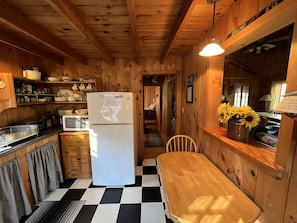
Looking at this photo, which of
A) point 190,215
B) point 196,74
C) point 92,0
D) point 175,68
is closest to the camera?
point 190,215

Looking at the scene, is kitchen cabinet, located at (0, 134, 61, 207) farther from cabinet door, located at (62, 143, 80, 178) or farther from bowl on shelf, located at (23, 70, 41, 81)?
bowl on shelf, located at (23, 70, 41, 81)

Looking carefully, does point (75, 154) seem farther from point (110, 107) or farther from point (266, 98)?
point (266, 98)

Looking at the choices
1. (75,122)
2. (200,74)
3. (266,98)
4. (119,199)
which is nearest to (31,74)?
(75,122)

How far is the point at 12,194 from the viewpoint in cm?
157

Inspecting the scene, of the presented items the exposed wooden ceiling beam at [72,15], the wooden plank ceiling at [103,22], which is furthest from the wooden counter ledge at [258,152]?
the exposed wooden ceiling beam at [72,15]

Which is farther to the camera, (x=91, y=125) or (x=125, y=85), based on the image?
(x=125, y=85)

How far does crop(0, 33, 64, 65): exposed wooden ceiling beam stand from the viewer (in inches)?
71.4

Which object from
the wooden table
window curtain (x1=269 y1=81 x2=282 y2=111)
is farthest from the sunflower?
window curtain (x1=269 y1=81 x2=282 y2=111)

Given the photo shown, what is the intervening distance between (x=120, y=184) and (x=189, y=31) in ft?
8.28

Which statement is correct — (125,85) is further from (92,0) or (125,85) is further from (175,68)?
(92,0)

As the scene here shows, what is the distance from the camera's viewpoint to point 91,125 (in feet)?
7.68

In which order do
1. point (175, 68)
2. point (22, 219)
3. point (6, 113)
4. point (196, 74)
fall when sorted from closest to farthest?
point (22, 219) < point (6, 113) < point (196, 74) < point (175, 68)

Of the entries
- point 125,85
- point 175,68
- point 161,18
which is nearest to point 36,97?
point 125,85

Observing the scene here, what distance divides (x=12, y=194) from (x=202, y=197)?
1931mm
